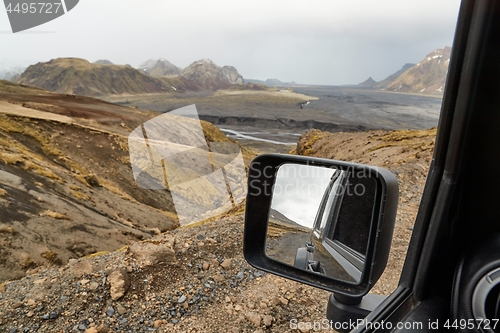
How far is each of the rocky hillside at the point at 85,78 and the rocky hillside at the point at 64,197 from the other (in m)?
108

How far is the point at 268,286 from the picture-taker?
14.2ft

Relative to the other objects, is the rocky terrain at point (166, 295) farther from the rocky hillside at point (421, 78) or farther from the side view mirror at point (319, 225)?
the rocky hillside at point (421, 78)

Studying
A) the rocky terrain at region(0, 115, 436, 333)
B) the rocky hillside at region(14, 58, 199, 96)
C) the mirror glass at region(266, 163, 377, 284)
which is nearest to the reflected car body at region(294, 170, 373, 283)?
the mirror glass at region(266, 163, 377, 284)

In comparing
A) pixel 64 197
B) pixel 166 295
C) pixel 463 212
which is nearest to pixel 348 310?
pixel 463 212

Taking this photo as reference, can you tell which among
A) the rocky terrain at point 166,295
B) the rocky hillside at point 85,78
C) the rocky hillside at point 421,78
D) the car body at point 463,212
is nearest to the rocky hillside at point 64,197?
the rocky terrain at point 166,295

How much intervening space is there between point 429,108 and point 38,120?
100956 mm

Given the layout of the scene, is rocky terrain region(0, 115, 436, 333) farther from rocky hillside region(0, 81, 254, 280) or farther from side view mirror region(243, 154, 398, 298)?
rocky hillside region(0, 81, 254, 280)

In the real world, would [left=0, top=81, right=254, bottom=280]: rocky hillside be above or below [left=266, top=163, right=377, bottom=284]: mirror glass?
below

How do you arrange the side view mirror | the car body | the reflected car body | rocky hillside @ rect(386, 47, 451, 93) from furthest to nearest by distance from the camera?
rocky hillside @ rect(386, 47, 451, 93) → the reflected car body → the side view mirror → the car body

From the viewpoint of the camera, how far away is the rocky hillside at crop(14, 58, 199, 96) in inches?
4695

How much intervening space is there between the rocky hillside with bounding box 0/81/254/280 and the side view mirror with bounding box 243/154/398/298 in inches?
235

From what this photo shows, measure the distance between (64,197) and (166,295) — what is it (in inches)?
346

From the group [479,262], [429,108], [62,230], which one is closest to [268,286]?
[479,262]

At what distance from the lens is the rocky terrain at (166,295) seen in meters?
3.74
